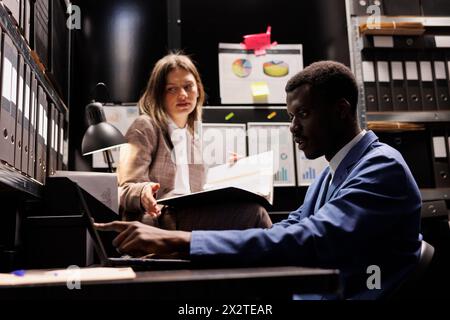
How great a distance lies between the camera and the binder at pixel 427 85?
2.58 metres

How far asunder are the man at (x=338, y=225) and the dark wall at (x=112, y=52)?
64.4 inches

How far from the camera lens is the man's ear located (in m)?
1.21

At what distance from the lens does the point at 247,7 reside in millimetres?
3006

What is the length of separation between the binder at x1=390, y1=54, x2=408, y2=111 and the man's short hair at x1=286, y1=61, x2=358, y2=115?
4.60 feet

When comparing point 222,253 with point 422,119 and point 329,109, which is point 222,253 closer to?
point 329,109

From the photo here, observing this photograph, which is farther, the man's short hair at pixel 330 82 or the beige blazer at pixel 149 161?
the beige blazer at pixel 149 161

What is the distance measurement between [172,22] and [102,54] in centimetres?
43

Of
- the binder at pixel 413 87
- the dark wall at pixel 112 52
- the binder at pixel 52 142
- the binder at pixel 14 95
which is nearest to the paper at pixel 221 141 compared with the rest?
the dark wall at pixel 112 52

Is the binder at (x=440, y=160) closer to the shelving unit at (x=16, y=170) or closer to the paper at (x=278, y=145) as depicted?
the paper at (x=278, y=145)

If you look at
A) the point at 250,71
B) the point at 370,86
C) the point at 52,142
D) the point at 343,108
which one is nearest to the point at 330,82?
the point at 343,108

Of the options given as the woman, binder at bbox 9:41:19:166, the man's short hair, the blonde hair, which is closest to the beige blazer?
the woman

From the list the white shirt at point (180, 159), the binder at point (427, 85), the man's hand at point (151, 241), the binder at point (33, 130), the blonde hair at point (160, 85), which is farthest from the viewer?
the binder at point (427, 85)

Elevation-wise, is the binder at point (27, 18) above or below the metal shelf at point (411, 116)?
above
